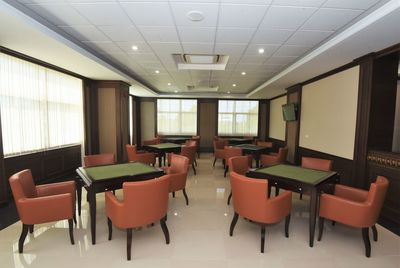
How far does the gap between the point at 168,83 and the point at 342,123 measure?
5.58 metres

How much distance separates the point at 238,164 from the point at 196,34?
236 centimetres

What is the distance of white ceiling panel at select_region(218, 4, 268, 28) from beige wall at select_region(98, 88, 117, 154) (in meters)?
4.73

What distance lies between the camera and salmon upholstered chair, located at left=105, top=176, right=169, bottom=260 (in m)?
2.26

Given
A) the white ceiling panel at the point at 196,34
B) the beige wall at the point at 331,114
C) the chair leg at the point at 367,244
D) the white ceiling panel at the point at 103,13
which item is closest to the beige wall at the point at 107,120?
the white ceiling panel at the point at 103,13

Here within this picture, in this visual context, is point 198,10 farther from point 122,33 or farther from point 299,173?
point 299,173

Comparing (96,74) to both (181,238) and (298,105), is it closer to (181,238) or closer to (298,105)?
(181,238)

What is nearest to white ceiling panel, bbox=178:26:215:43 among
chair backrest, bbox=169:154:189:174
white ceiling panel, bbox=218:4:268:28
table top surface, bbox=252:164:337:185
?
white ceiling panel, bbox=218:4:268:28

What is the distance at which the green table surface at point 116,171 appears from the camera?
2909mm

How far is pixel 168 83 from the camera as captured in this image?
767 centimetres

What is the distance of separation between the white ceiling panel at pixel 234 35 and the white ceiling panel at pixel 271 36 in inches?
5.1

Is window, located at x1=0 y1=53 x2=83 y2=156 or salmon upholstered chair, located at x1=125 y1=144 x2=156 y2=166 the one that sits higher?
window, located at x1=0 y1=53 x2=83 y2=156

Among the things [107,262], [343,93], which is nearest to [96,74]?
[107,262]

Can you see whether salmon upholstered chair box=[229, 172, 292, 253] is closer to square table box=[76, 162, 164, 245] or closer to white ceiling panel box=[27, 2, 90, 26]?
square table box=[76, 162, 164, 245]

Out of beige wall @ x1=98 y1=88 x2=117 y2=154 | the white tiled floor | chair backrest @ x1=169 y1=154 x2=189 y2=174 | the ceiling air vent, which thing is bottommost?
the white tiled floor
